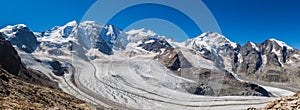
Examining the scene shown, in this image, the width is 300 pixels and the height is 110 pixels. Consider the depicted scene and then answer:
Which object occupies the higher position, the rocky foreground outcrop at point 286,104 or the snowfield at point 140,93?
the snowfield at point 140,93

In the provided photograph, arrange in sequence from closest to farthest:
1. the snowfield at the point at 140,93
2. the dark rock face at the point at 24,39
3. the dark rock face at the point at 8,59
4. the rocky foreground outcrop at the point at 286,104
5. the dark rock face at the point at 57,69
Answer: the rocky foreground outcrop at the point at 286,104 < the dark rock face at the point at 8,59 < the snowfield at the point at 140,93 < the dark rock face at the point at 57,69 < the dark rock face at the point at 24,39

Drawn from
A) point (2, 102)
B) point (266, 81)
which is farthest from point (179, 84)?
point (266, 81)

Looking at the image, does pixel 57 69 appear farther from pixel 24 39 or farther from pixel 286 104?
pixel 24 39

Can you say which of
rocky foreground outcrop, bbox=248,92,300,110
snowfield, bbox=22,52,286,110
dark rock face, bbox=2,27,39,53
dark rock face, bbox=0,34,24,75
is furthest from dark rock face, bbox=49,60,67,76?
dark rock face, bbox=2,27,39,53

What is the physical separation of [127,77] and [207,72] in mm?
34388

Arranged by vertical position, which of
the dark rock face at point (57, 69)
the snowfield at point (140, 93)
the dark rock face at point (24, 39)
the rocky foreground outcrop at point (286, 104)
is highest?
the dark rock face at point (24, 39)

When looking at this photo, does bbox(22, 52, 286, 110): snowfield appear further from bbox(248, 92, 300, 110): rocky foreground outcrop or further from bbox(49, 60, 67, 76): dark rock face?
bbox(248, 92, 300, 110): rocky foreground outcrop

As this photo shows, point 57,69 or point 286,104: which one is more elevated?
point 57,69

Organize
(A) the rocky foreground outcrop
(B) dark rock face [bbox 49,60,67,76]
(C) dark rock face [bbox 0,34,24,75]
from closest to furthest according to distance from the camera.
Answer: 1. (A) the rocky foreground outcrop
2. (C) dark rock face [bbox 0,34,24,75]
3. (B) dark rock face [bbox 49,60,67,76]

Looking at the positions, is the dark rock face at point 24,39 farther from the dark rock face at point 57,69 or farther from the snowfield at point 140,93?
the snowfield at point 140,93

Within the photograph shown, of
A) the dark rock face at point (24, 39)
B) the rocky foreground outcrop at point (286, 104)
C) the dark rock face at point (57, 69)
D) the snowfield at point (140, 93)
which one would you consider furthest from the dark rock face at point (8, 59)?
the dark rock face at point (24, 39)

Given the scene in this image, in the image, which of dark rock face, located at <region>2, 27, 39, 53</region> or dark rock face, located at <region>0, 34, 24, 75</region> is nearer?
dark rock face, located at <region>0, 34, 24, 75</region>

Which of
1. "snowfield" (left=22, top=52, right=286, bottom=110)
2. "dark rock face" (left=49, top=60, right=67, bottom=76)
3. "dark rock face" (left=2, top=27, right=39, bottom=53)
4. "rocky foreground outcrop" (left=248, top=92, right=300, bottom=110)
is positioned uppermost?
"dark rock face" (left=2, top=27, right=39, bottom=53)

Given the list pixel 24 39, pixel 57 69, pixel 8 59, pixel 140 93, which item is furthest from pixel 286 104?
pixel 24 39
